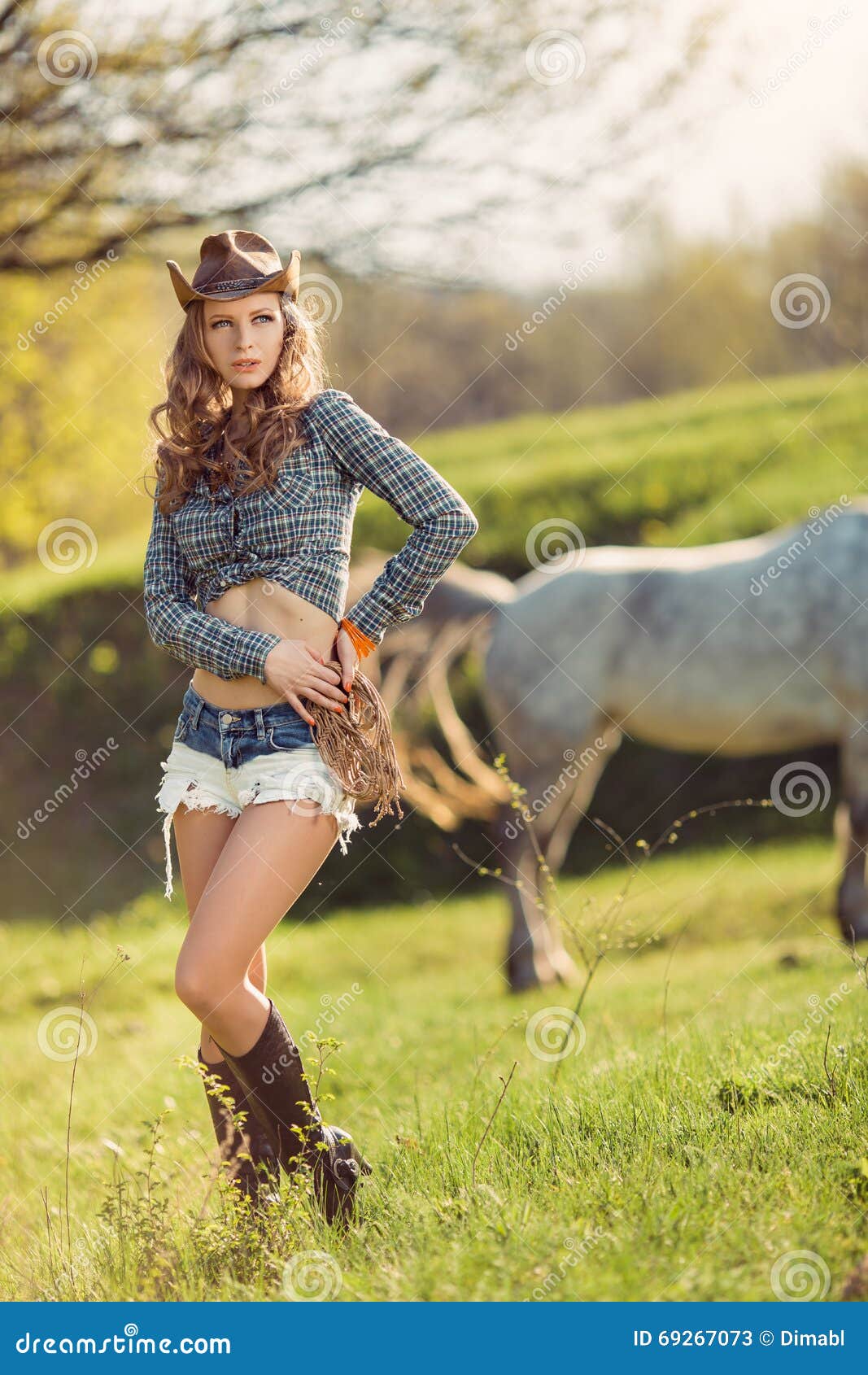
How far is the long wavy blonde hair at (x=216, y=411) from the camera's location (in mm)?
2785

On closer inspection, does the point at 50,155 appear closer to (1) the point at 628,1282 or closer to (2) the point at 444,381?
(1) the point at 628,1282

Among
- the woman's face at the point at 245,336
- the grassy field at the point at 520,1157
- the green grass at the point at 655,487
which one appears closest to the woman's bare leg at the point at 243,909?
the grassy field at the point at 520,1157

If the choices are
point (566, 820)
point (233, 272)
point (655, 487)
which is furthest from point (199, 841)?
point (655, 487)

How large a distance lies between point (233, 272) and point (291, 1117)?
1816mm

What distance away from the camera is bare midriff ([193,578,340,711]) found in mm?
2775

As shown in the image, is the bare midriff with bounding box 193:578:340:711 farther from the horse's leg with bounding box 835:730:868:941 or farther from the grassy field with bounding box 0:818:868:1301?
the horse's leg with bounding box 835:730:868:941

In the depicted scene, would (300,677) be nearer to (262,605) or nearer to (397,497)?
(262,605)

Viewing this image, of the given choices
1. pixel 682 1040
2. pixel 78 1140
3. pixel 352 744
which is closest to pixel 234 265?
pixel 352 744

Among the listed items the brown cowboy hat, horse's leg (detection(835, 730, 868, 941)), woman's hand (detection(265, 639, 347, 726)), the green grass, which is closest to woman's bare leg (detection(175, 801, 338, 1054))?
woman's hand (detection(265, 639, 347, 726))

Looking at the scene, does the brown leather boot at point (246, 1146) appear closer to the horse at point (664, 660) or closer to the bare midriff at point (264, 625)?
the bare midriff at point (264, 625)

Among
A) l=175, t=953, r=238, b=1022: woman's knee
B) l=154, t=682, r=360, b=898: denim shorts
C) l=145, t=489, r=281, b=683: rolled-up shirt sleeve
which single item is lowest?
l=175, t=953, r=238, b=1022: woman's knee

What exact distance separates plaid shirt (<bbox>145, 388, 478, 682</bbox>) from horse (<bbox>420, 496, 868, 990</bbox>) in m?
3.95

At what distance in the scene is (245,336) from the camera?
109 inches
